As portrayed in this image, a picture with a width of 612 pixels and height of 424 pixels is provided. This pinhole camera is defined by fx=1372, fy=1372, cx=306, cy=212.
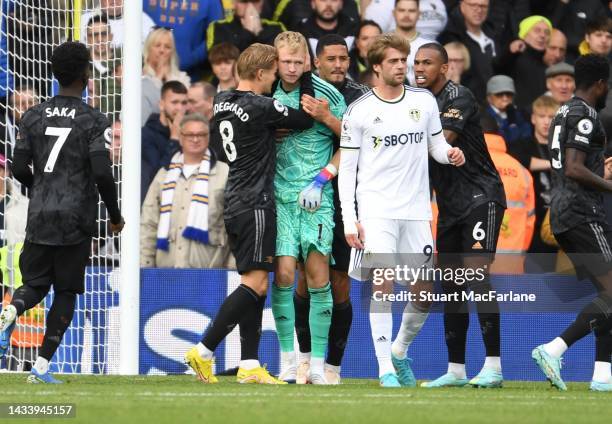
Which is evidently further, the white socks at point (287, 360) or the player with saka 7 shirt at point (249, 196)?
the white socks at point (287, 360)

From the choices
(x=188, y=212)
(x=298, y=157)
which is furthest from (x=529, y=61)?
(x=298, y=157)

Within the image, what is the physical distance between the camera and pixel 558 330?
1222 centimetres

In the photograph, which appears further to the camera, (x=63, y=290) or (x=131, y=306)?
(x=131, y=306)

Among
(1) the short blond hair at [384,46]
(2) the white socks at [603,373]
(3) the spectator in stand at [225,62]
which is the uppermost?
(3) the spectator in stand at [225,62]

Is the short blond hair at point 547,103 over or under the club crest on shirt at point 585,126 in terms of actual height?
over

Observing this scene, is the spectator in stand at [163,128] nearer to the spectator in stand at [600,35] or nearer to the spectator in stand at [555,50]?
the spectator in stand at [555,50]

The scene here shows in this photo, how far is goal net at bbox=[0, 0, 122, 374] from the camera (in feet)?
40.4

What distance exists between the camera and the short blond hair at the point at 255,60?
32.0ft

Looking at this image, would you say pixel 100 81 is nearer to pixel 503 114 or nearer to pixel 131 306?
pixel 131 306

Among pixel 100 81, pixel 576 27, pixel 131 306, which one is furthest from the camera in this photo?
pixel 576 27

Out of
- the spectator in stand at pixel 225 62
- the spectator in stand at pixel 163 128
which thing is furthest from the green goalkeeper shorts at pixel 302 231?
the spectator in stand at pixel 225 62

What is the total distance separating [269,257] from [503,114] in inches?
243

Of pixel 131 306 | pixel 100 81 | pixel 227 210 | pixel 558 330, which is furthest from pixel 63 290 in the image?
pixel 558 330

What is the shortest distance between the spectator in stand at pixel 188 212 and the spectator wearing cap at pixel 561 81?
4.07 m
